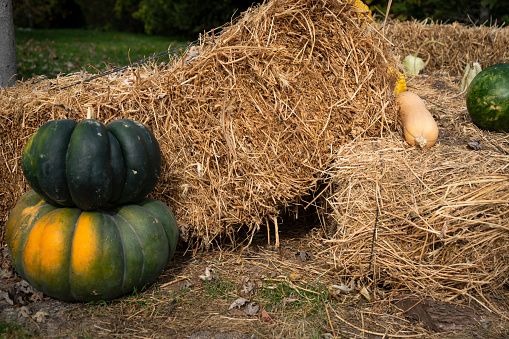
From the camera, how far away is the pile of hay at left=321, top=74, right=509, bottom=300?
270cm

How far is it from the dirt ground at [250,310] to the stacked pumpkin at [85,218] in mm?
161

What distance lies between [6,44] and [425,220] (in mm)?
4326

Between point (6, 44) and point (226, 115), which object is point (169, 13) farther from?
point (226, 115)

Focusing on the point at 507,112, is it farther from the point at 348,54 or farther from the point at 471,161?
the point at 348,54

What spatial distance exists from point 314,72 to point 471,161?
1472 mm

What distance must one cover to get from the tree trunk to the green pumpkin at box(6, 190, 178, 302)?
2.12m

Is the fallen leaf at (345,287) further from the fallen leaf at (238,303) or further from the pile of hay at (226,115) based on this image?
the pile of hay at (226,115)

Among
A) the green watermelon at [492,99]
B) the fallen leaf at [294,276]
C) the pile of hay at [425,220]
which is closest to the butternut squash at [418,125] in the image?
the pile of hay at [425,220]

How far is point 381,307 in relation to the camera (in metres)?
2.78

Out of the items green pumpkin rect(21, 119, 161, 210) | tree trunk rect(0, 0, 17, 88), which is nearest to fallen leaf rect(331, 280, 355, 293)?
green pumpkin rect(21, 119, 161, 210)

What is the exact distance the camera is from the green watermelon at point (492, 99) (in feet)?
12.1

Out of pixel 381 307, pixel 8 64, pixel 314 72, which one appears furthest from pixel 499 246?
pixel 8 64

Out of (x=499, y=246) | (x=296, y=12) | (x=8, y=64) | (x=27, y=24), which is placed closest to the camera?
(x=499, y=246)

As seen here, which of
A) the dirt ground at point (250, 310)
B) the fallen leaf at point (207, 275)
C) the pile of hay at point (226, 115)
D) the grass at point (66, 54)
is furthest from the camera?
the grass at point (66, 54)
